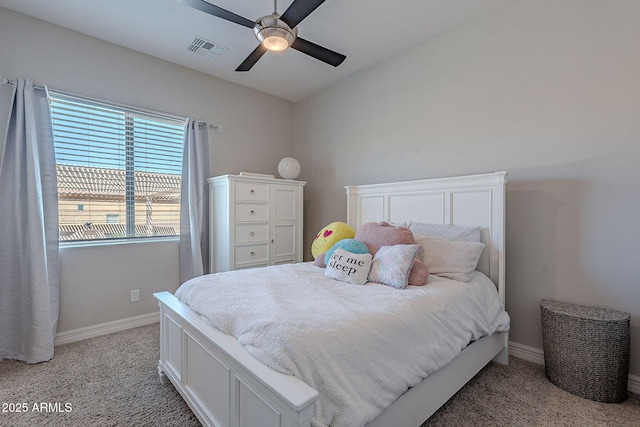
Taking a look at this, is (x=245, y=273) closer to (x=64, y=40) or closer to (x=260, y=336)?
(x=260, y=336)

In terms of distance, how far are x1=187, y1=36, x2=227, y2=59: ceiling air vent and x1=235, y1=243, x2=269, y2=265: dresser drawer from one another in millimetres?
1954

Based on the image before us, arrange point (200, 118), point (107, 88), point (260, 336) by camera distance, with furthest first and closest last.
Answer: point (200, 118) → point (107, 88) → point (260, 336)

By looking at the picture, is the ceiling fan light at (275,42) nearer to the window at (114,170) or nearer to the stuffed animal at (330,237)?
the stuffed animal at (330,237)

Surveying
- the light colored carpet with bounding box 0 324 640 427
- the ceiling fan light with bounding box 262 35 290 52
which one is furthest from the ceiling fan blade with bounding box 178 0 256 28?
the light colored carpet with bounding box 0 324 640 427

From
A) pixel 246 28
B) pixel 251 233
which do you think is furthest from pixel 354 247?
pixel 246 28

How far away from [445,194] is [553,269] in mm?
911

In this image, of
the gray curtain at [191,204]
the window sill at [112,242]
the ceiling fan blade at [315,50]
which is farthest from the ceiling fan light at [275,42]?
the window sill at [112,242]

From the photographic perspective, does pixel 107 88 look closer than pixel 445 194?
No

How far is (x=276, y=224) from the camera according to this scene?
10.8 ft

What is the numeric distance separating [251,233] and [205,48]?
1.87 m

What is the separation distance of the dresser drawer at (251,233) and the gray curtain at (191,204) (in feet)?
1.62

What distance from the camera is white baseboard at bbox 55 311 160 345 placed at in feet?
8.07

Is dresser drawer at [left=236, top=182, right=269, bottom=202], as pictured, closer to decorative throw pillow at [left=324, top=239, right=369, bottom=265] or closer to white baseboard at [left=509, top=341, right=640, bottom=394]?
decorative throw pillow at [left=324, top=239, right=369, bottom=265]

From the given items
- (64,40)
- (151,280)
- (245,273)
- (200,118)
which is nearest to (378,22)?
(200,118)
